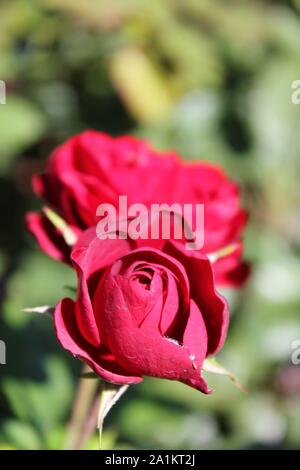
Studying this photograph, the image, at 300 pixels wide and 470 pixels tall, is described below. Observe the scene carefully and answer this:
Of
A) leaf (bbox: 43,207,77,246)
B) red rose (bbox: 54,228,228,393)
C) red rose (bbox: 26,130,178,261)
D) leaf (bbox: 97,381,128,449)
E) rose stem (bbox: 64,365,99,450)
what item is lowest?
rose stem (bbox: 64,365,99,450)

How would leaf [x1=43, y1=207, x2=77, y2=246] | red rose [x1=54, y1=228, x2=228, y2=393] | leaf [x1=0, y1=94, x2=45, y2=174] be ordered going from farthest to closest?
1. leaf [x1=0, y1=94, x2=45, y2=174]
2. leaf [x1=43, y1=207, x2=77, y2=246]
3. red rose [x1=54, y1=228, x2=228, y2=393]

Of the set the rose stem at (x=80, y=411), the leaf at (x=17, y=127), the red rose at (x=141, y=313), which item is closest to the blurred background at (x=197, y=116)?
the leaf at (x=17, y=127)

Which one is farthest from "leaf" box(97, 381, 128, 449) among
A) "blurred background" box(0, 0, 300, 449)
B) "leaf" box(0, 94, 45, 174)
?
"leaf" box(0, 94, 45, 174)

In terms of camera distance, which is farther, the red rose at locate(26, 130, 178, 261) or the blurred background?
the blurred background

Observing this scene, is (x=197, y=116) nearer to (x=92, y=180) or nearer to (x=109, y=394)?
(x=92, y=180)

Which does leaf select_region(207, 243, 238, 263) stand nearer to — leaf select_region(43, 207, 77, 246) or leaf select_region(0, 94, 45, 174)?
leaf select_region(43, 207, 77, 246)

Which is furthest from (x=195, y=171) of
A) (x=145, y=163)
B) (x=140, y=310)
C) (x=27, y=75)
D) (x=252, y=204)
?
(x=27, y=75)
